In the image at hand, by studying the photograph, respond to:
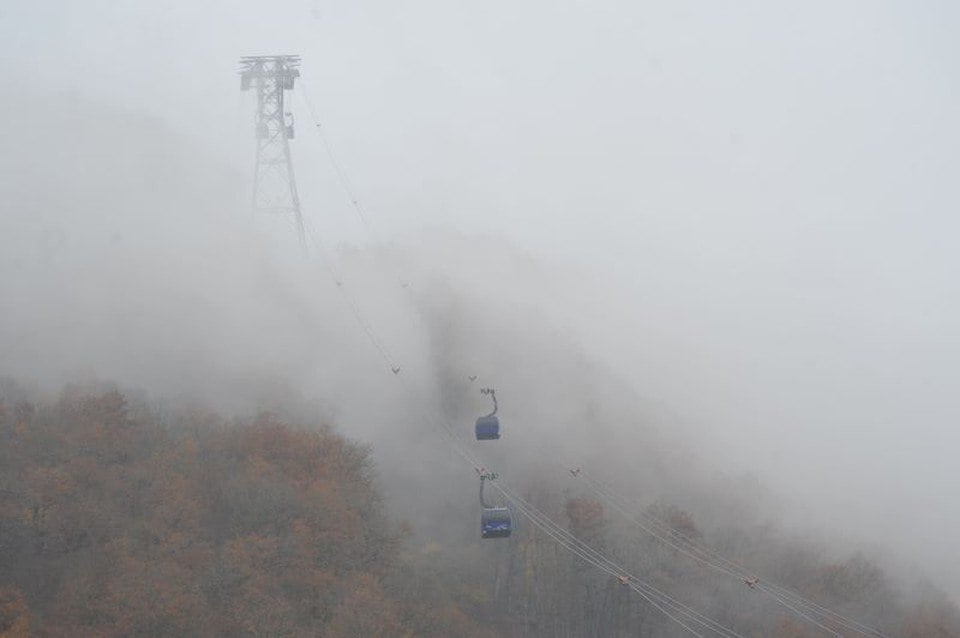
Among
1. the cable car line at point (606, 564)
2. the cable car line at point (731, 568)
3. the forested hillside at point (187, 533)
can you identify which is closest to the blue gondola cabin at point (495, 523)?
the forested hillside at point (187, 533)

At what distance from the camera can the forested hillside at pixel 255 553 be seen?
2434 centimetres

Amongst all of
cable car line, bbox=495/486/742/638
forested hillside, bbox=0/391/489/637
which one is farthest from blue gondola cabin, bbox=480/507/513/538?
cable car line, bbox=495/486/742/638

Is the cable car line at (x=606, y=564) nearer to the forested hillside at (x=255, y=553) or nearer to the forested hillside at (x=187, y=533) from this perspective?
the forested hillside at (x=255, y=553)

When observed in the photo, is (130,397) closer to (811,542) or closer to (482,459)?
(482,459)

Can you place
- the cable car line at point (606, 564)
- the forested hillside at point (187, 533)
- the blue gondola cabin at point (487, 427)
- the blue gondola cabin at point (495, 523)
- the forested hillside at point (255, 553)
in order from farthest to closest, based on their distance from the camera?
the cable car line at point (606, 564) < the blue gondola cabin at point (487, 427) < the blue gondola cabin at point (495, 523) < the forested hillside at point (255, 553) < the forested hillside at point (187, 533)

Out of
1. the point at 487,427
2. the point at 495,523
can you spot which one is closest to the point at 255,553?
the point at 495,523

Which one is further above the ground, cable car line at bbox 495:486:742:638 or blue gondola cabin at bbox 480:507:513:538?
blue gondola cabin at bbox 480:507:513:538

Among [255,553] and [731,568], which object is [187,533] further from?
[731,568]

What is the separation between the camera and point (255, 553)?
1078 inches

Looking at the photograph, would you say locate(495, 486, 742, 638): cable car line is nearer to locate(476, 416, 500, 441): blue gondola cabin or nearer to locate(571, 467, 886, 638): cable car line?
locate(571, 467, 886, 638): cable car line

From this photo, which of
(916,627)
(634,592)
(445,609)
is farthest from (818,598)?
(445,609)

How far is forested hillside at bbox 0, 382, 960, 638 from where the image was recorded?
79.9 ft

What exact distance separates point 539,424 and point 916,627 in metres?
20.5

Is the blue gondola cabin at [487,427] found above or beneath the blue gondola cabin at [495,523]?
above
